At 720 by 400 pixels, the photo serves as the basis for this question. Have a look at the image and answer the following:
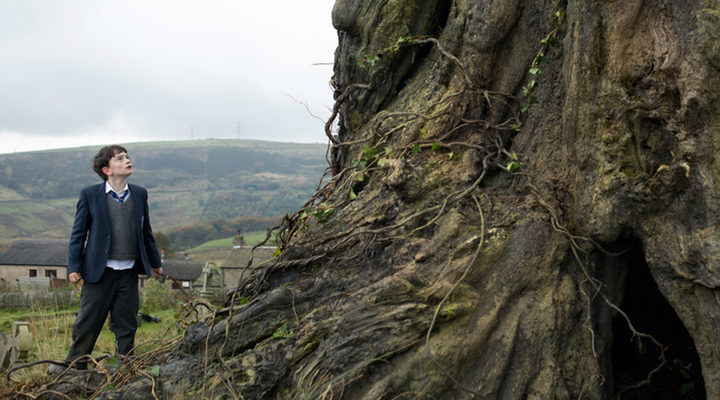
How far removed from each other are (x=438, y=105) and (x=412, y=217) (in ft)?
4.66

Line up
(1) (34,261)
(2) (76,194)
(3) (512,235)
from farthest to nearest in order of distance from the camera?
(2) (76,194) < (1) (34,261) < (3) (512,235)

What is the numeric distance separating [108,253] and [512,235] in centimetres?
453

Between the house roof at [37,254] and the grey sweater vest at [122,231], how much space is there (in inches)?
1814

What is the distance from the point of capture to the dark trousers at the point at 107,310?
6.10 m

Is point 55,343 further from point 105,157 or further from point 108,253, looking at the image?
point 105,157

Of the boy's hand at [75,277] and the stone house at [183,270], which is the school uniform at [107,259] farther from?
the stone house at [183,270]

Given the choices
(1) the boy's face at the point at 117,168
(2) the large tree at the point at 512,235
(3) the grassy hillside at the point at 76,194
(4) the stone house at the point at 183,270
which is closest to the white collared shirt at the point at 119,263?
(1) the boy's face at the point at 117,168

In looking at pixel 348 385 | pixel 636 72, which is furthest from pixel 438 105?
pixel 348 385

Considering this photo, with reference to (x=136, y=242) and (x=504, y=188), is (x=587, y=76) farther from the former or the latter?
(x=136, y=242)

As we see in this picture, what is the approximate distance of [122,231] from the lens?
20.5 ft

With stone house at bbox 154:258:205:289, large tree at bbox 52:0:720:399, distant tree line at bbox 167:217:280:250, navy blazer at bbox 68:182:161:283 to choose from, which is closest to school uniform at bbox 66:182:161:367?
navy blazer at bbox 68:182:161:283

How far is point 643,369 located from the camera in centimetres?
620

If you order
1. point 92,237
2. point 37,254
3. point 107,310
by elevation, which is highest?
point 92,237

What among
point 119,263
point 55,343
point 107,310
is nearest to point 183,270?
point 55,343
